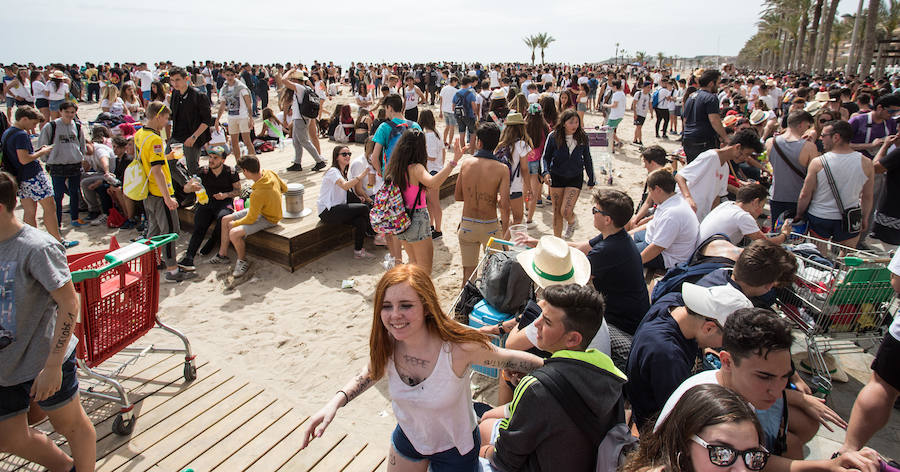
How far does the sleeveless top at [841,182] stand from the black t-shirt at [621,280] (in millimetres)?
3026

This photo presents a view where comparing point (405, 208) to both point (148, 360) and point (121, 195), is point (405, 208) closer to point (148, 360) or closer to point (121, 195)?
point (148, 360)

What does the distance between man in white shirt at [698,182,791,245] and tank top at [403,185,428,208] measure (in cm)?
267

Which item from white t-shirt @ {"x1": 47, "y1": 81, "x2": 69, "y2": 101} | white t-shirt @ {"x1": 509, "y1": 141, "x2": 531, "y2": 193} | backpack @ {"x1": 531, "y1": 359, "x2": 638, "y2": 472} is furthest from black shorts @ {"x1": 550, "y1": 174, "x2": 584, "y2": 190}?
white t-shirt @ {"x1": 47, "y1": 81, "x2": 69, "y2": 101}

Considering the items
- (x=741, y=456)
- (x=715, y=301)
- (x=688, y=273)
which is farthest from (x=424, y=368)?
(x=688, y=273)

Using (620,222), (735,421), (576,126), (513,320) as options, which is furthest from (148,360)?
(576,126)

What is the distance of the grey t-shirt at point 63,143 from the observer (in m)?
6.76

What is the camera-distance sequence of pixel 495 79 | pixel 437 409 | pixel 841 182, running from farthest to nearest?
1. pixel 495 79
2. pixel 841 182
3. pixel 437 409

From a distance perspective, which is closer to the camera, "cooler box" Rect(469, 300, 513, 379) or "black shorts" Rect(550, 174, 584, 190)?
"cooler box" Rect(469, 300, 513, 379)

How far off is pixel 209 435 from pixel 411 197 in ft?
8.74

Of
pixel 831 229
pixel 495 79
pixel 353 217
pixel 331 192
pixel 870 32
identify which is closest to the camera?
pixel 831 229

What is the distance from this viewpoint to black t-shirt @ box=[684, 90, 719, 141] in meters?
7.05

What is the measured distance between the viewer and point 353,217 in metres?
6.46

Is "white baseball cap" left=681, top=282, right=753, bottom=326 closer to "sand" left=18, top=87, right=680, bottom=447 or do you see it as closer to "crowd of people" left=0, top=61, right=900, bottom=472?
"crowd of people" left=0, top=61, right=900, bottom=472

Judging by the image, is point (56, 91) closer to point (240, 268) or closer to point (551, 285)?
point (240, 268)
